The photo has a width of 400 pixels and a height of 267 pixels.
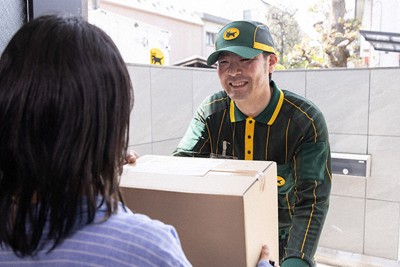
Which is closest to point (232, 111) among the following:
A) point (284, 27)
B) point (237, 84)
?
point (237, 84)

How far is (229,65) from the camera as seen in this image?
4.25 ft

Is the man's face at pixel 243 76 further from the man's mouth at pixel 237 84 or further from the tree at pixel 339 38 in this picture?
the tree at pixel 339 38

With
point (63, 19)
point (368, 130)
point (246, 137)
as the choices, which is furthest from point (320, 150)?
point (368, 130)

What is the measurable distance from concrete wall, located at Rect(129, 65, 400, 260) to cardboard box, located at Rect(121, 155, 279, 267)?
176 cm

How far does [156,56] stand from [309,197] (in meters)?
2.04

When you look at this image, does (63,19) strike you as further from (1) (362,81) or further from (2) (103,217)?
(1) (362,81)

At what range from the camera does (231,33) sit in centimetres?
125

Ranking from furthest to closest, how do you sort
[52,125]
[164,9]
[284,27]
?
[164,9]
[284,27]
[52,125]

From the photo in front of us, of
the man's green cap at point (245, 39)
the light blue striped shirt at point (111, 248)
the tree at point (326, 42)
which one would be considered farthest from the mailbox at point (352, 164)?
the light blue striped shirt at point (111, 248)

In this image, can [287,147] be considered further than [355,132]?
No

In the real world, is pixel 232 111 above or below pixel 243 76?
below

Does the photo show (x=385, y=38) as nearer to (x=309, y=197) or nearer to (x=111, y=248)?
(x=309, y=197)

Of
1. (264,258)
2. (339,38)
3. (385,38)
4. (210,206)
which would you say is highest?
(339,38)

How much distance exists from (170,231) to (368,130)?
2.62 m
